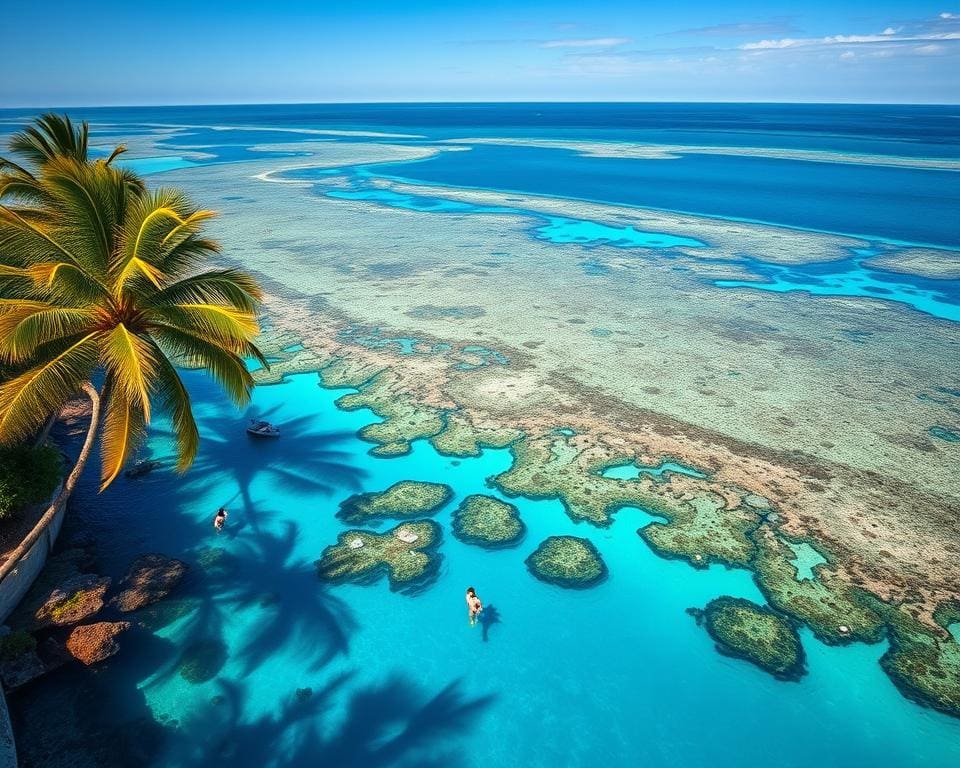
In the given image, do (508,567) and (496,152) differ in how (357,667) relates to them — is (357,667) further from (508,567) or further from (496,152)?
(496,152)

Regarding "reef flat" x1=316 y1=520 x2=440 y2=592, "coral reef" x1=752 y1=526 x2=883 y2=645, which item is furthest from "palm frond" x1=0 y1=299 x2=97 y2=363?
"coral reef" x1=752 y1=526 x2=883 y2=645

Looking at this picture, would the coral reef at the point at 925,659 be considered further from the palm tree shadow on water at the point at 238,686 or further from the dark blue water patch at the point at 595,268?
the dark blue water patch at the point at 595,268

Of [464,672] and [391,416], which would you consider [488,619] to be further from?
[391,416]

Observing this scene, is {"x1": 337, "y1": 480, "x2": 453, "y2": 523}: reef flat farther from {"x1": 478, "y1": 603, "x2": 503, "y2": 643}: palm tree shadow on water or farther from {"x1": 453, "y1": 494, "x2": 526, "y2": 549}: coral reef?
{"x1": 478, "y1": 603, "x2": 503, "y2": 643}: palm tree shadow on water

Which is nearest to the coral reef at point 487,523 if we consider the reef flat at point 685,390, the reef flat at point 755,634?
the reef flat at point 685,390

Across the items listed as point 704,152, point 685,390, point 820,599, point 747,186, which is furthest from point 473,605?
point 704,152

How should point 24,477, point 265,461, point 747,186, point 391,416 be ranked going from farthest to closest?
point 747,186, point 391,416, point 265,461, point 24,477
